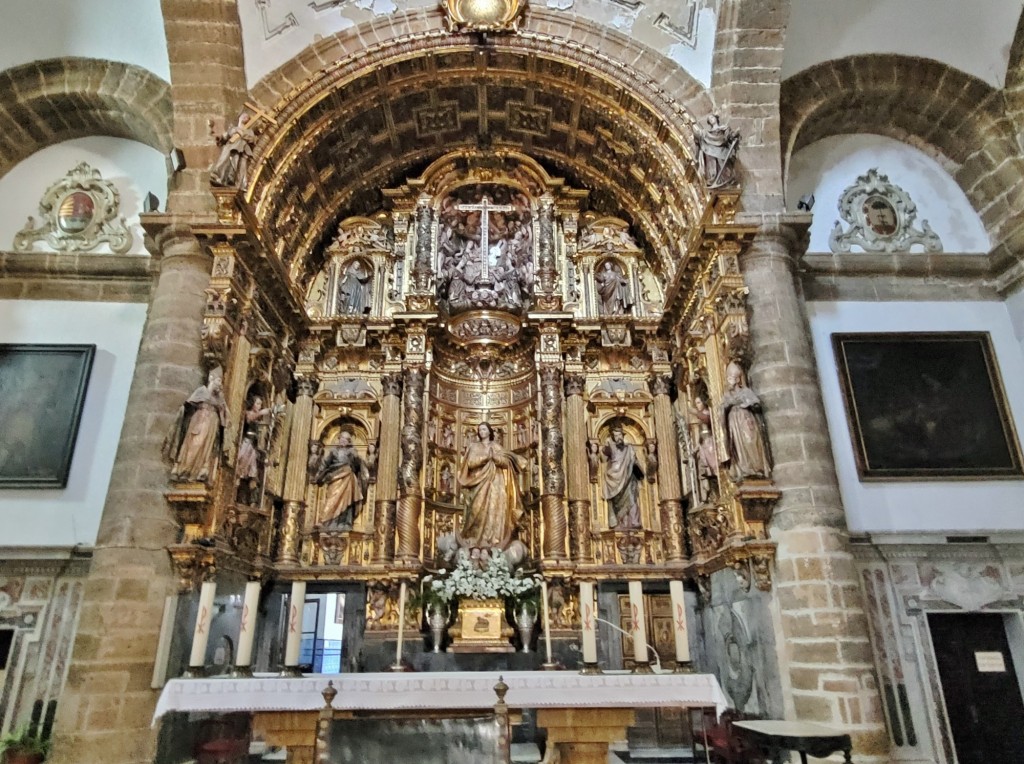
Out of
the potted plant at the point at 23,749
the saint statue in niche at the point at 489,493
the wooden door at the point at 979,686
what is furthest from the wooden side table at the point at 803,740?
the potted plant at the point at 23,749

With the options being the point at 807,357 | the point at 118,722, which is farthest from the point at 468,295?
the point at 118,722

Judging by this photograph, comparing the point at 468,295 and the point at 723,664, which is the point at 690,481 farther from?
the point at 468,295

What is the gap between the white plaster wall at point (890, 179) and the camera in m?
10.2

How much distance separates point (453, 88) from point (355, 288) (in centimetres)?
376

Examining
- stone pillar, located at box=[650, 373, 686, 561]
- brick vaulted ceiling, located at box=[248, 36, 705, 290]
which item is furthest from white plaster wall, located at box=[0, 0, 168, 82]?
stone pillar, located at box=[650, 373, 686, 561]

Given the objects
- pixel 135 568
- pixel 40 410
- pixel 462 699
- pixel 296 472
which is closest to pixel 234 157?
pixel 40 410

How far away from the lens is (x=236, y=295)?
29.0 ft

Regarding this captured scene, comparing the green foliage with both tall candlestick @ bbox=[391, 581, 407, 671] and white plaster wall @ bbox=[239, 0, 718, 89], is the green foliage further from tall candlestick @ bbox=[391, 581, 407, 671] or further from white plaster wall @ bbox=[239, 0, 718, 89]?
white plaster wall @ bbox=[239, 0, 718, 89]

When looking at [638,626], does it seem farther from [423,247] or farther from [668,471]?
[423,247]

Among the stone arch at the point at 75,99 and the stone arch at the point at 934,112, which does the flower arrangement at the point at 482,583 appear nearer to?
the stone arch at the point at 934,112

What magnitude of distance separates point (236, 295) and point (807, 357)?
735 cm

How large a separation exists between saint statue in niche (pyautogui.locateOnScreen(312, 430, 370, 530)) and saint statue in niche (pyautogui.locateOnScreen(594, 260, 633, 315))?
4.84 meters

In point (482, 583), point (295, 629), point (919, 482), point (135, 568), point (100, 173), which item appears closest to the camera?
point (295, 629)

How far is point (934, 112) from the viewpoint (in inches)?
410
